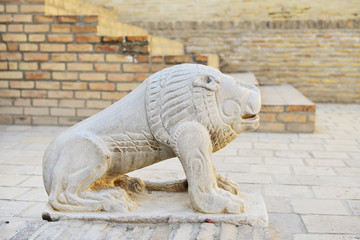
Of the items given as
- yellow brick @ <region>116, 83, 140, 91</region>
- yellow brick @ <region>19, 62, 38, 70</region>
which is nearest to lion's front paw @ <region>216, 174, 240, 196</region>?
yellow brick @ <region>116, 83, 140, 91</region>

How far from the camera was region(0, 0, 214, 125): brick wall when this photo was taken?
18.6 feet

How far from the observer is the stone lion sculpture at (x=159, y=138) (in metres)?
2.31

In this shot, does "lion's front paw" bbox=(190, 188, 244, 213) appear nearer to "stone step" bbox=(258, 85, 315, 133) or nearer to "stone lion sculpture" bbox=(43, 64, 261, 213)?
"stone lion sculpture" bbox=(43, 64, 261, 213)

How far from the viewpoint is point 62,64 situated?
19.1ft

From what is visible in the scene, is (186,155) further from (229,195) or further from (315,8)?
(315,8)

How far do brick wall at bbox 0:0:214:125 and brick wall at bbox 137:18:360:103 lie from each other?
11.6 feet

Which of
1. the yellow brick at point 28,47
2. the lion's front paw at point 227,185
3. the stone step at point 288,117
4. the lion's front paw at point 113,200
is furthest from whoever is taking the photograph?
the yellow brick at point 28,47

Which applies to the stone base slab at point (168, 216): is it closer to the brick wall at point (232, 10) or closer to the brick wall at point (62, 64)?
the brick wall at point (62, 64)

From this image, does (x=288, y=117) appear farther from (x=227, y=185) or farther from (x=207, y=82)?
(x=207, y=82)

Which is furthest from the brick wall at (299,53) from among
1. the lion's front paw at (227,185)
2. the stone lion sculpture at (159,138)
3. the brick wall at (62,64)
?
the stone lion sculpture at (159,138)

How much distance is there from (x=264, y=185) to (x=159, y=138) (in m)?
1.38

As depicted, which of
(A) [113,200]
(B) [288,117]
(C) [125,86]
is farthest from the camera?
(C) [125,86]

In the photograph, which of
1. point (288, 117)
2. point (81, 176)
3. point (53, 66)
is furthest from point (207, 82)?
Answer: point (53, 66)

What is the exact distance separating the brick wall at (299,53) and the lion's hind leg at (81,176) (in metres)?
6.90
